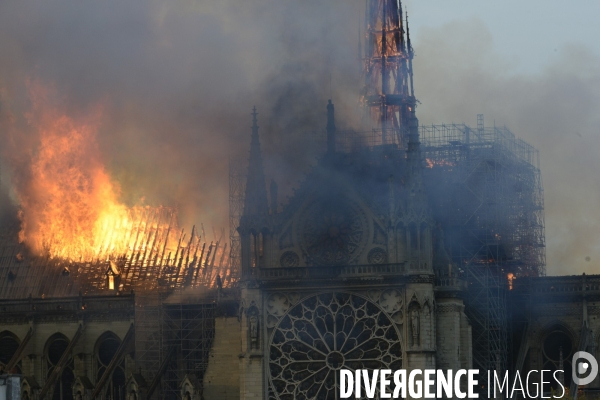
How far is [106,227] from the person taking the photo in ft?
356

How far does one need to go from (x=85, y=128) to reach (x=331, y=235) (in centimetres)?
2390

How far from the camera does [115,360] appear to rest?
9931 cm

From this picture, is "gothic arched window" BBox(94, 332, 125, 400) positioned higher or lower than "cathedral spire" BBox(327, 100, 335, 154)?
lower

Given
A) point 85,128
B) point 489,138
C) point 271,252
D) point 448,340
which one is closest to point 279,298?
point 271,252

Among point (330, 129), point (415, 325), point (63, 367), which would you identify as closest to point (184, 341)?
point (63, 367)

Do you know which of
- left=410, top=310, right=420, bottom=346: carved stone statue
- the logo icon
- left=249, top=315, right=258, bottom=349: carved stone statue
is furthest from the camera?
the logo icon

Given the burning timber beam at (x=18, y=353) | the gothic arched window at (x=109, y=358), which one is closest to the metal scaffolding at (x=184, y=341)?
the gothic arched window at (x=109, y=358)

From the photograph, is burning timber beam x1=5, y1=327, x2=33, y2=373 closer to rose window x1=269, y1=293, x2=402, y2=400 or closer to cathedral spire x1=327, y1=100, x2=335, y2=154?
rose window x1=269, y1=293, x2=402, y2=400

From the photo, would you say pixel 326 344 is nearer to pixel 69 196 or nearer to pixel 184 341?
pixel 184 341

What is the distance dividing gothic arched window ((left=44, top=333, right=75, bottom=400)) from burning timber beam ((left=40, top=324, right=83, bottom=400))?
258 mm

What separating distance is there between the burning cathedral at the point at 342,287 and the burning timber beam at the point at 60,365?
11 centimetres

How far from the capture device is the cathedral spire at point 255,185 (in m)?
92.8

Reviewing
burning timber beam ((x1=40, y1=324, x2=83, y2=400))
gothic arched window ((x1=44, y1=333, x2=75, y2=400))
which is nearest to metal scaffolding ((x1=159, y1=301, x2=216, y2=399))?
burning timber beam ((x1=40, y1=324, x2=83, y2=400))

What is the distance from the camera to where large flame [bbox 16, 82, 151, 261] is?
357 ft
